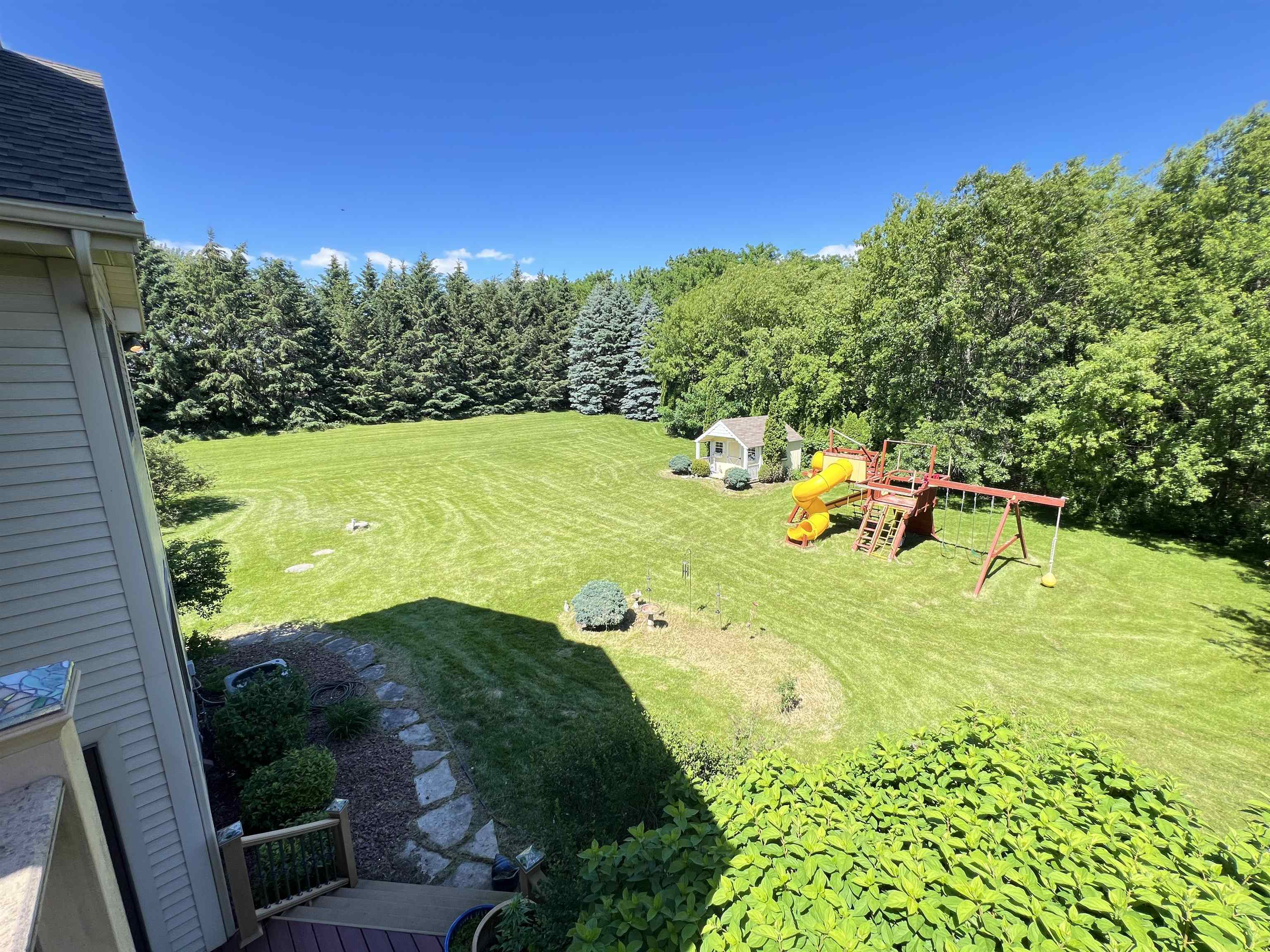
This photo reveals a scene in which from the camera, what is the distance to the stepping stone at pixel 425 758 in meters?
6.78

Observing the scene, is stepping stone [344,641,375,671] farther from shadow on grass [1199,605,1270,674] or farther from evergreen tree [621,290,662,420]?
evergreen tree [621,290,662,420]

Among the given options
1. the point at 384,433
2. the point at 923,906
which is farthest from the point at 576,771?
the point at 384,433

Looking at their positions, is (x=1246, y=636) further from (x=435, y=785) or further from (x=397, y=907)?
(x=397, y=907)

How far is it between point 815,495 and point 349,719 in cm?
1251

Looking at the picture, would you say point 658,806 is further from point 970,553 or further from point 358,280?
point 358,280

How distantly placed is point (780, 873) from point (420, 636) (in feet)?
30.3

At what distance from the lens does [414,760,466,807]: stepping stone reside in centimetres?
627

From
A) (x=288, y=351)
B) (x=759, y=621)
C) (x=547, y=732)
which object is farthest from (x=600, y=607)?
(x=288, y=351)

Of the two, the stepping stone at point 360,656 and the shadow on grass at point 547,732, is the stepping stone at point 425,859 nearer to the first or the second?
Answer: the shadow on grass at point 547,732

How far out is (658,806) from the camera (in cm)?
423

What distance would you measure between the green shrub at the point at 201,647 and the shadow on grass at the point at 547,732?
229 centimetres

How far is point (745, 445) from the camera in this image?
21.6 m

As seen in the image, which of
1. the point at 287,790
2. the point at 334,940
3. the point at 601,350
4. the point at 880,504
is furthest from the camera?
the point at 601,350

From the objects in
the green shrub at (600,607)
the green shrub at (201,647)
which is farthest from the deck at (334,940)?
the green shrub at (600,607)
